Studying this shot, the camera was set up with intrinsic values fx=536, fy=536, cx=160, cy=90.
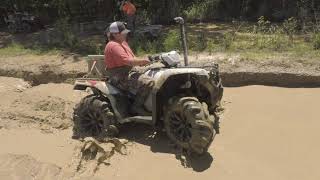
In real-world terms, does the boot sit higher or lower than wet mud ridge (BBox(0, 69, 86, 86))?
higher

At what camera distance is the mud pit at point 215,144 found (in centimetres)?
677

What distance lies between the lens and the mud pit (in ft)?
22.2

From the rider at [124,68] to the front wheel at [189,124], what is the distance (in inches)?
20.6

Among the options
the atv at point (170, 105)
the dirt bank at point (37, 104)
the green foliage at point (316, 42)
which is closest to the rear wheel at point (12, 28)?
the dirt bank at point (37, 104)

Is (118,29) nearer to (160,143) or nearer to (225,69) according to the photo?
(160,143)

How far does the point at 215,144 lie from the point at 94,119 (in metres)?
1.85

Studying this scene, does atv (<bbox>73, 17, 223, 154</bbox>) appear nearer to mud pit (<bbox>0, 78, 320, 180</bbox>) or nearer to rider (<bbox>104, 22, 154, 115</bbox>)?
rider (<bbox>104, 22, 154, 115</bbox>)

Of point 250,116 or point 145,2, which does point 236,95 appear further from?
point 145,2

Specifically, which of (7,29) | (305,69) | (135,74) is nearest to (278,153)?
(135,74)

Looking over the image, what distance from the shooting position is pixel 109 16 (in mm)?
18656

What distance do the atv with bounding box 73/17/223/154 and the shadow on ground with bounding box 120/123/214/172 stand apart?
0.42 feet

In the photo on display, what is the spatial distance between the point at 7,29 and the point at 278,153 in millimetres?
14662

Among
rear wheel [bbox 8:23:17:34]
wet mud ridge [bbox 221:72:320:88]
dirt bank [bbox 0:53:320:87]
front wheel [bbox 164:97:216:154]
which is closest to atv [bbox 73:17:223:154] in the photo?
front wheel [bbox 164:97:216:154]

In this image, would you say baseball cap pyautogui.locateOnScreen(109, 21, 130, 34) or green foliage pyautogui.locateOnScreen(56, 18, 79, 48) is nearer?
baseball cap pyautogui.locateOnScreen(109, 21, 130, 34)
